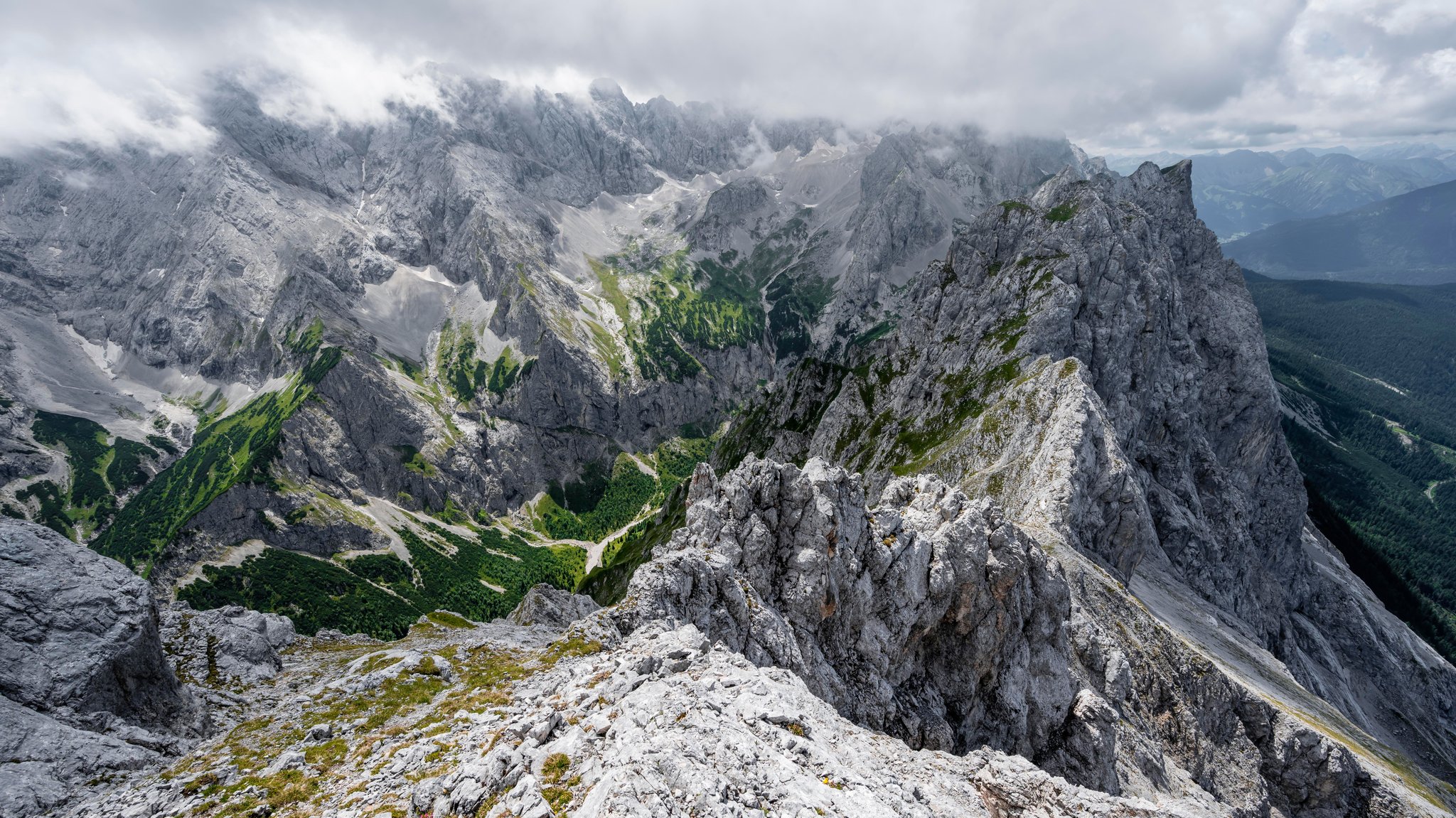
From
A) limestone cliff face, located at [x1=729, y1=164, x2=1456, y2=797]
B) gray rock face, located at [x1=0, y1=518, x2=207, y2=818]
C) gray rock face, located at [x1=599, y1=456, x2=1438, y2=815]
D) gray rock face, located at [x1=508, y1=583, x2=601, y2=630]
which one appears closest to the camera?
gray rock face, located at [x1=0, y1=518, x2=207, y2=818]

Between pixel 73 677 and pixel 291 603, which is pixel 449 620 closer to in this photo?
pixel 73 677

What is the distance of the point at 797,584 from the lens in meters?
45.2

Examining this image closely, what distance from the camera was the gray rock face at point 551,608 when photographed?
8150 cm

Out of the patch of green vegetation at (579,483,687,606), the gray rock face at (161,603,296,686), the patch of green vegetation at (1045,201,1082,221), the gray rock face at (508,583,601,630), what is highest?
the patch of green vegetation at (1045,201,1082,221)

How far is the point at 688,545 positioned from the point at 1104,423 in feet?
241

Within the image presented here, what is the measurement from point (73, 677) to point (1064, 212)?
181m

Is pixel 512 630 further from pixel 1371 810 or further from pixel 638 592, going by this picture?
pixel 1371 810

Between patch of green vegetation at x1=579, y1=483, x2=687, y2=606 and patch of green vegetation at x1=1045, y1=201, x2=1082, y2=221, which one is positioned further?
patch of green vegetation at x1=1045, y1=201, x2=1082, y2=221

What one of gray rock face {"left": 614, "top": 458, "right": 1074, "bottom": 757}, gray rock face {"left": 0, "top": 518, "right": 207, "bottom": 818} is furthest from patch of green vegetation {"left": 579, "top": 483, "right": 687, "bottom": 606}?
gray rock face {"left": 0, "top": 518, "right": 207, "bottom": 818}

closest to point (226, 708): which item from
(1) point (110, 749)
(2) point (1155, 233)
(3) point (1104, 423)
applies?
(1) point (110, 749)

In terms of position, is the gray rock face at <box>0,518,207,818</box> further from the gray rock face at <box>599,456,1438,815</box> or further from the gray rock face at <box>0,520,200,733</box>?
the gray rock face at <box>599,456,1438,815</box>

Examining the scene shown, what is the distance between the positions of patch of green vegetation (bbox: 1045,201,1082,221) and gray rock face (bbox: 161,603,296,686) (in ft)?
546

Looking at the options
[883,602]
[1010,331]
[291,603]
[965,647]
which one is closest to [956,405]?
[1010,331]

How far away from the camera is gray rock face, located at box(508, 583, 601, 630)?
267ft
